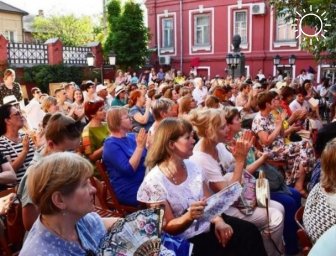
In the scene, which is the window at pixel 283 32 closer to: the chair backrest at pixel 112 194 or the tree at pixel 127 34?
the tree at pixel 127 34

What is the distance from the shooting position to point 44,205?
1841 mm

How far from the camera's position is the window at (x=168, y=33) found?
2723 centimetres

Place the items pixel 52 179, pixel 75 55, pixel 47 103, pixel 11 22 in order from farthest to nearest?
pixel 11 22 → pixel 75 55 → pixel 47 103 → pixel 52 179

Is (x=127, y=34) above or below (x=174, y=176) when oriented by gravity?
above

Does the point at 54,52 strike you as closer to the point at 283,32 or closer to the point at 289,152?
the point at 283,32

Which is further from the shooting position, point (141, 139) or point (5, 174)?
point (141, 139)

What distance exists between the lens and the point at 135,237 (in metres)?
1.82

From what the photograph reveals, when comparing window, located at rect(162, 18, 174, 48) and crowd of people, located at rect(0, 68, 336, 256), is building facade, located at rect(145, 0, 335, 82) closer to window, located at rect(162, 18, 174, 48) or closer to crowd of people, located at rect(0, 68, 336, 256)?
window, located at rect(162, 18, 174, 48)

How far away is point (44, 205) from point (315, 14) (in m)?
7.15

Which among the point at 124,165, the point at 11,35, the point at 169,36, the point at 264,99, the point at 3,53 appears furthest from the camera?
the point at 11,35

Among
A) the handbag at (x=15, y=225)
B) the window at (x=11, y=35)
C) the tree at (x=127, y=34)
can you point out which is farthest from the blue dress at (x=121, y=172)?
the window at (x=11, y=35)

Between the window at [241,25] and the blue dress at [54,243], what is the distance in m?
23.3

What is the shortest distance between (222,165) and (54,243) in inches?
84.6

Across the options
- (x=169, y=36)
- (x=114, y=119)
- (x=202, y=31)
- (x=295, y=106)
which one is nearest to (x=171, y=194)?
(x=114, y=119)
